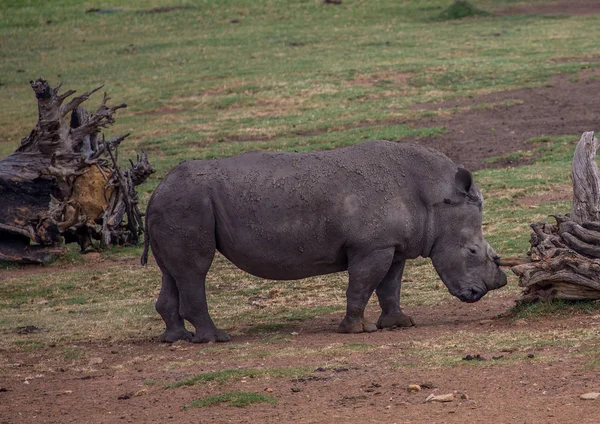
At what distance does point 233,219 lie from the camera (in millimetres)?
11484

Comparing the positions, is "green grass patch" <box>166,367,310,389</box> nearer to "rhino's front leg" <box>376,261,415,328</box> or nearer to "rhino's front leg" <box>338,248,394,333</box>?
"rhino's front leg" <box>338,248,394,333</box>

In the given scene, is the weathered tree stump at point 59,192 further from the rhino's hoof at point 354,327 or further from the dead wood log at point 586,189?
the dead wood log at point 586,189

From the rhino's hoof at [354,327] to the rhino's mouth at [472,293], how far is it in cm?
97

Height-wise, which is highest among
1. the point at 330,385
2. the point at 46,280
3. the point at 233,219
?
the point at 233,219

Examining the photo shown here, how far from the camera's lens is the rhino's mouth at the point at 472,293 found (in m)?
11.6

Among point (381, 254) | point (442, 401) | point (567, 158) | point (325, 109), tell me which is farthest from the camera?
point (325, 109)

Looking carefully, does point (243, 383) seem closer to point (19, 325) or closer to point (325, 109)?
point (19, 325)

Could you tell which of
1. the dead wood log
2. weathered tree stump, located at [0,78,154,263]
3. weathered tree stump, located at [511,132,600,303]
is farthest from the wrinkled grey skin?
weathered tree stump, located at [0,78,154,263]

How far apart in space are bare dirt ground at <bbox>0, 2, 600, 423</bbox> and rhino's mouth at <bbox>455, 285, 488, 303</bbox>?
0.69ft

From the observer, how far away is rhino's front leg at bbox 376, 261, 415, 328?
11.6m

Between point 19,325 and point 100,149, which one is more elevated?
point 100,149

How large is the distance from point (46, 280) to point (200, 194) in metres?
5.41

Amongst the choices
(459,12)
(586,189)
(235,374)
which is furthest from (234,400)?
(459,12)

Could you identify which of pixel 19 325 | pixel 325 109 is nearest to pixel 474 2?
pixel 325 109
